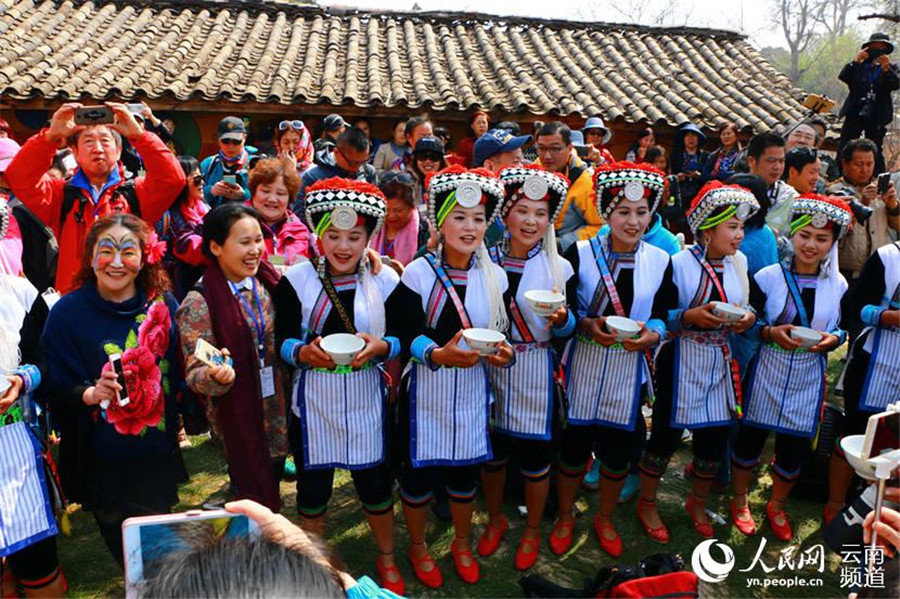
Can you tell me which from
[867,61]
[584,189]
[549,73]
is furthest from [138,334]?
[549,73]

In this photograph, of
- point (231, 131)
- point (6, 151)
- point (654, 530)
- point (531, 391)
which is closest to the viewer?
point (531, 391)

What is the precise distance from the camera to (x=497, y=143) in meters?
4.78

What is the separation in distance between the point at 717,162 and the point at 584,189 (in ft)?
14.1

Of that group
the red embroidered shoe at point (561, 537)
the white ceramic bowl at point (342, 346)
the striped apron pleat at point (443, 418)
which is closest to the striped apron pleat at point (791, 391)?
the red embroidered shoe at point (561, 537)

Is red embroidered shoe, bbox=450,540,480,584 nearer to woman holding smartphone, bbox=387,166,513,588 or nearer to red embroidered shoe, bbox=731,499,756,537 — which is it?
woman holding smartphone, bbox=387,166,513,588

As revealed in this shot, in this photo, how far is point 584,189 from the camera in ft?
15.6

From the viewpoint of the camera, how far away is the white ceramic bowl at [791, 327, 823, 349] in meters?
3.59

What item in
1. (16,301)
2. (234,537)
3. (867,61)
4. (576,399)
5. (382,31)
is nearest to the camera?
(234,537)

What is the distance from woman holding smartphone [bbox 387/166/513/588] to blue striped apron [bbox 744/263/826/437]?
1621 millimetres

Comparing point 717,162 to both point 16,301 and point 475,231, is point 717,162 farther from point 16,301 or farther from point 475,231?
point 16,301

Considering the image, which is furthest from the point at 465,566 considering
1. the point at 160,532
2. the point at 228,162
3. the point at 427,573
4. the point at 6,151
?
the point at 6,151

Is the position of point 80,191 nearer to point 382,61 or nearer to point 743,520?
point 743,520

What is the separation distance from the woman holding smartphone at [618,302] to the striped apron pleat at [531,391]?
243mm

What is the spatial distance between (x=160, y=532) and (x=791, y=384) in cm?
347
